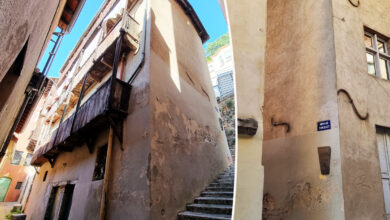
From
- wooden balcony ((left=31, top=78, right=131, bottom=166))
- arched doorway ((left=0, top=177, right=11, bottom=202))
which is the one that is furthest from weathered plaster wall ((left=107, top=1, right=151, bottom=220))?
arched doorway ((left=0, top=177, right=11, bottom=202))

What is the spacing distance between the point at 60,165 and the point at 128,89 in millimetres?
7040

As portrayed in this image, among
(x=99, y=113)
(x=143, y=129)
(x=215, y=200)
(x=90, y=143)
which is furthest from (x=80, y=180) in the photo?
(x=215, y=200)

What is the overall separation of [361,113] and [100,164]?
23.6 ft

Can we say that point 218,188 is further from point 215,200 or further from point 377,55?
point 377,55

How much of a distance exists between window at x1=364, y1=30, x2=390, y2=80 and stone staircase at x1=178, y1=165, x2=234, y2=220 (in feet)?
14.7

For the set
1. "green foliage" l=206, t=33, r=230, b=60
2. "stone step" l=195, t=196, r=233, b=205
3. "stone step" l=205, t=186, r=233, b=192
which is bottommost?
"stone step" l=195, t=196, r=233, b=205

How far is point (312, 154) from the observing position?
A: 3652mm

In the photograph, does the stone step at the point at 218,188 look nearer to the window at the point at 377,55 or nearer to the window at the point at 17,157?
the window at the point at 377,55

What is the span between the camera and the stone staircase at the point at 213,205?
4.30m

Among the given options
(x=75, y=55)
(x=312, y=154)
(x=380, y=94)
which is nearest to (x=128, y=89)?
(x=312, y=154)

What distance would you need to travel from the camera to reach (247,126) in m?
2.11

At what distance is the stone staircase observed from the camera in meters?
4.30

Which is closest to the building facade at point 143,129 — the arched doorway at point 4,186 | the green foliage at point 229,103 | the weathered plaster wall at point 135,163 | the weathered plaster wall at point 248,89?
the weathered plaster wall at point 135,163

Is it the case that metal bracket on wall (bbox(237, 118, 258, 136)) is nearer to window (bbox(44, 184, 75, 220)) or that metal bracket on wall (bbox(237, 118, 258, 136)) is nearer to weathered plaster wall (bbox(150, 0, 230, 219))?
weathered plaster wall (bbox(150, 0, 230, 219))
